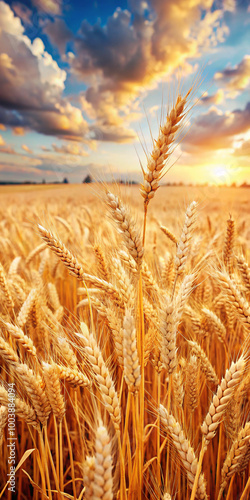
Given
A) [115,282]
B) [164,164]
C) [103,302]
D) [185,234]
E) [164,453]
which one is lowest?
[164,453]

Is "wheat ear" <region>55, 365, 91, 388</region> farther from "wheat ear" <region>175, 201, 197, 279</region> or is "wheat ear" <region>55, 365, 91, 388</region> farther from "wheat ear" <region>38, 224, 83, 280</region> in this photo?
"wheat ear" <region>175, 201, 197, 279</region>

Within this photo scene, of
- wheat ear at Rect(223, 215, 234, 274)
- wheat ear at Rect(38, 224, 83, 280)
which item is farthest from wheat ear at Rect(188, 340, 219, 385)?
wheat ear at Rect(223, 215, 234, 274)

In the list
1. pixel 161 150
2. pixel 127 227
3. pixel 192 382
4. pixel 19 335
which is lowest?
pixel 192 382

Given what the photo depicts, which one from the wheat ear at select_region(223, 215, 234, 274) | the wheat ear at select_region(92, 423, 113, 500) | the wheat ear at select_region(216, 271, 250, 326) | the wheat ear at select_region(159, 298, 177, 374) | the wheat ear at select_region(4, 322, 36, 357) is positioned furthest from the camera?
the wheat ear at select_region(223, 215, 234, 274)

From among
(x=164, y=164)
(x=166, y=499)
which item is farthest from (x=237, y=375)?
(x=164, y=164)

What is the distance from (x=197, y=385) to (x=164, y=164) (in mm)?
899

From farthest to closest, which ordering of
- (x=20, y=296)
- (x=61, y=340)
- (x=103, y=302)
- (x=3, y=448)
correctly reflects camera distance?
(x=20, y=296) < (x=3, y=448) < (x=103, y=302) < (x=61, y=340)

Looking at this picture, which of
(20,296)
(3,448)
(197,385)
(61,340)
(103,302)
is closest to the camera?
(61,340)

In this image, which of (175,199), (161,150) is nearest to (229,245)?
(161,150)

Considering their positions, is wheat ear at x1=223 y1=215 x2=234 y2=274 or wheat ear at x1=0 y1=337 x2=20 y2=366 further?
wheat ear at x1=223 y1=215 x2=234 y2=274

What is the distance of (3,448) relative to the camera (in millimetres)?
1413

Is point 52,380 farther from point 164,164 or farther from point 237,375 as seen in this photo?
point 164,164

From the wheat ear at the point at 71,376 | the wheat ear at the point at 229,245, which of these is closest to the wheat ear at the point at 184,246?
the wheat ear at the point at 71,376

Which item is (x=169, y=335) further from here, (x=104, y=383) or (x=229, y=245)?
(x=229, y=245)
